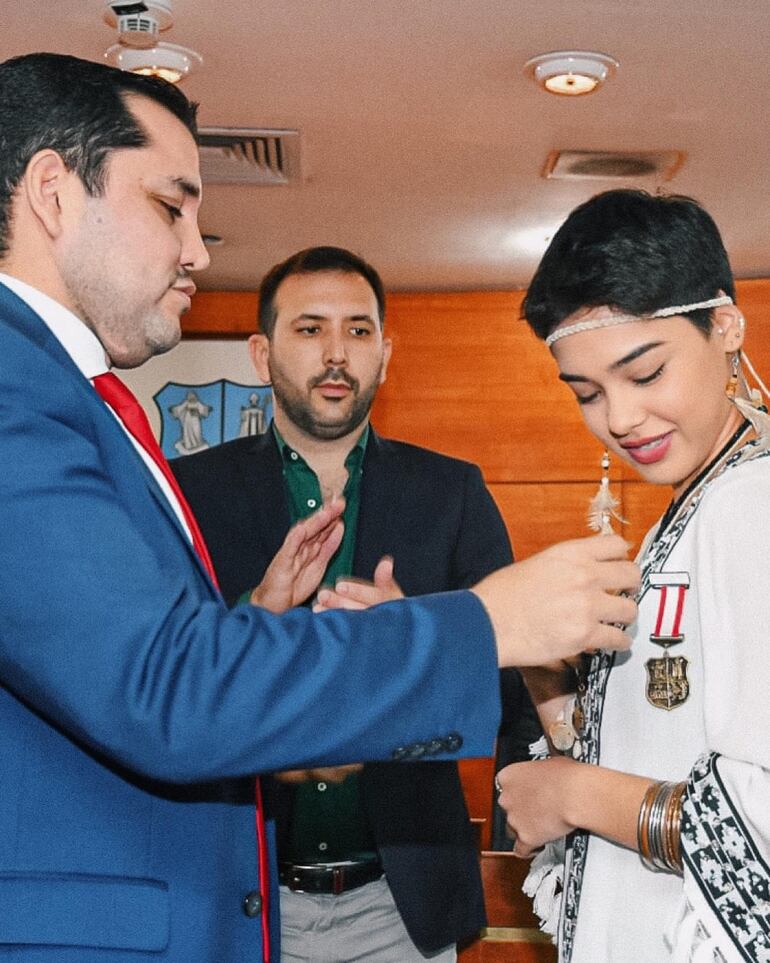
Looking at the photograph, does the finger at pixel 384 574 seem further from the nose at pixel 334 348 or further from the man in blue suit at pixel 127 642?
the nose at pixel 334 348

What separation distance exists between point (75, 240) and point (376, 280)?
1673 mm

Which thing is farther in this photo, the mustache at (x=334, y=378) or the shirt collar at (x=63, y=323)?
the mustache at (x=334, y=378)

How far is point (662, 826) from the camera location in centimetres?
129

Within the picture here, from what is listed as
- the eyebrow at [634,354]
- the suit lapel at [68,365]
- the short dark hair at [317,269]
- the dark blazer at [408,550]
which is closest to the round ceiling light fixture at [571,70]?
the short dark hair at [317,269]

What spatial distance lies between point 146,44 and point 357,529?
144cm

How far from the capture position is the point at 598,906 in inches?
55.4

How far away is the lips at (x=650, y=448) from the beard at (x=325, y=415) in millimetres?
1206

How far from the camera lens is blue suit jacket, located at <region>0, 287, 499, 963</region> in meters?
1.03

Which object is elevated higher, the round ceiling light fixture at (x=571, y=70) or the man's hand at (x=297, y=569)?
the round ceiling light fixture at (x=571, y=70)

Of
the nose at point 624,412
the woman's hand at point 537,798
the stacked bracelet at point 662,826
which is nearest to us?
the stacked bracelet at point 662,826

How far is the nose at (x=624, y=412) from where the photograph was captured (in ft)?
4.88

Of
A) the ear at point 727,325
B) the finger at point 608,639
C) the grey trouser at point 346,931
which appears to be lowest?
the grey trouser at point 346,931

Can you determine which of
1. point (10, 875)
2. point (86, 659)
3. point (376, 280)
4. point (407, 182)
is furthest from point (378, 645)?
point (407, 182)

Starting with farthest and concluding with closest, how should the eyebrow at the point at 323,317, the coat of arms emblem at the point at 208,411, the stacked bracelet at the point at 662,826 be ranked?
the coat of arms emblem at the point at 208,411
the eyebrow at the point at 323,317
the stacked bracelet at the point at 662,826
